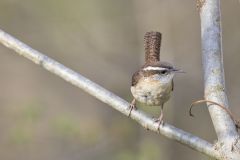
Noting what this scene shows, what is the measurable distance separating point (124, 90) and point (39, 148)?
145 centimetres

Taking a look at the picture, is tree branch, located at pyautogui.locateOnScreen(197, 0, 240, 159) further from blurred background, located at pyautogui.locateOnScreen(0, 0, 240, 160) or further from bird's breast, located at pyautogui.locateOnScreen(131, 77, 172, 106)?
blurred background, located at pyautogui.locateOnScreen(0, 0, 240, 160)

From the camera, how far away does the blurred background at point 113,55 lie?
22.5ft

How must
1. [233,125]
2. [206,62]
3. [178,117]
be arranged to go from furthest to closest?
[178,117]
[206,62]
[233,125]

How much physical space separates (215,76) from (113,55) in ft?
18.3

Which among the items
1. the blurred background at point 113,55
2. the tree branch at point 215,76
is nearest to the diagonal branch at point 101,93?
the tree branch at point 215,76

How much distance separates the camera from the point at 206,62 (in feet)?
7.22

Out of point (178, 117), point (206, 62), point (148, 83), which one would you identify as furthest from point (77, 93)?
point (206, 62)

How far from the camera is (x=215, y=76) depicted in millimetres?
2170

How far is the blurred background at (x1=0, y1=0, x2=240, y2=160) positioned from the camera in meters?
6.87

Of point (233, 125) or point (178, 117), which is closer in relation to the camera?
point (233, 125)

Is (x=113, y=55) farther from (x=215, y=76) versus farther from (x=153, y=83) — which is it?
(x=215, y=76)

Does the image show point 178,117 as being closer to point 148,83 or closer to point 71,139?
point 71,139

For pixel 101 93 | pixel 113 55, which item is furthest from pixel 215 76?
pixel 113 55

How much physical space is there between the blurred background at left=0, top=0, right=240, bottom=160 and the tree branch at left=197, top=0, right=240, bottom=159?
4.07m
